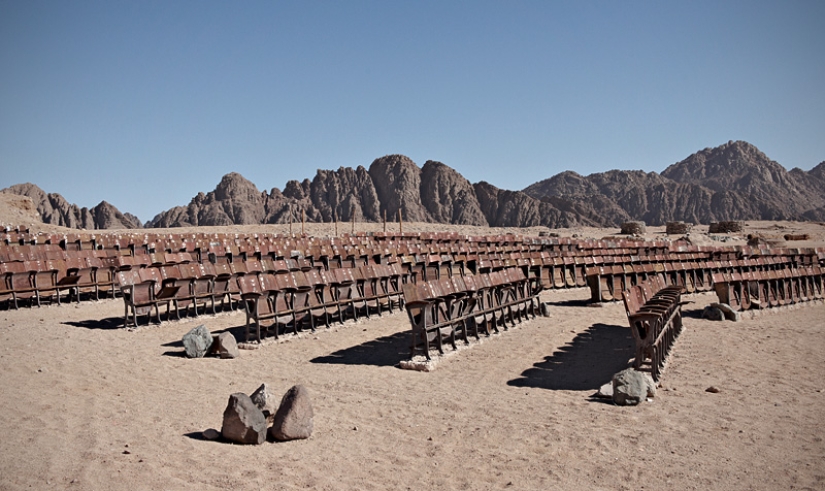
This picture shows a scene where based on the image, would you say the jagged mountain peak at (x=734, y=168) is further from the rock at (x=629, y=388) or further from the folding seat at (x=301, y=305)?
the rock at (x=629, y=388)

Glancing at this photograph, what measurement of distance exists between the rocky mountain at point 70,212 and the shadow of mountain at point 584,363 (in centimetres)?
8211

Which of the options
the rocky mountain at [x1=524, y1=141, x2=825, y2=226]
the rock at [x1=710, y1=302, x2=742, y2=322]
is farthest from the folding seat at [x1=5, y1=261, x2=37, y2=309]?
Result: the rocky mountain at [x1=524, y1=141, x2=825, y2=226]

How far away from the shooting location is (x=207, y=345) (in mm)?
8977

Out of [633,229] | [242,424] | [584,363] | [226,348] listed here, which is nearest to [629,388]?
[584,363]

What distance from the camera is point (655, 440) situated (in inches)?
219

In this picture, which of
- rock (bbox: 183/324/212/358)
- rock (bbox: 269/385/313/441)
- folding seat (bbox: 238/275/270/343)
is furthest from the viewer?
folding seat (bbox: 238/275/270/343)

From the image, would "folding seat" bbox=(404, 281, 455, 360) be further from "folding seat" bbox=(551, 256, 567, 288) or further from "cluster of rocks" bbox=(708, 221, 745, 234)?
"cluster of rocks" bbox=(708, 221, 745, 234)

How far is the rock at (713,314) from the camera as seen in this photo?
12656mm

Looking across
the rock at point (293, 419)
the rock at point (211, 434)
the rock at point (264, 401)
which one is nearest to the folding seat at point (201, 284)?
the rock at point (264, 401)

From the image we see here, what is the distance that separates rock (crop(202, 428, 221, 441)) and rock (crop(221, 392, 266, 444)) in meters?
0.08

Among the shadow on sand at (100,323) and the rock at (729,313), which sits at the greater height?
the shadow on sand at (100,323)

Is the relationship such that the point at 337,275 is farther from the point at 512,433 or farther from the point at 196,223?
the point at 196,223

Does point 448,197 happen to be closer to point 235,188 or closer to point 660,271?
point 235,188

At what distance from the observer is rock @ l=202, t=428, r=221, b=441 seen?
17.5 ft
